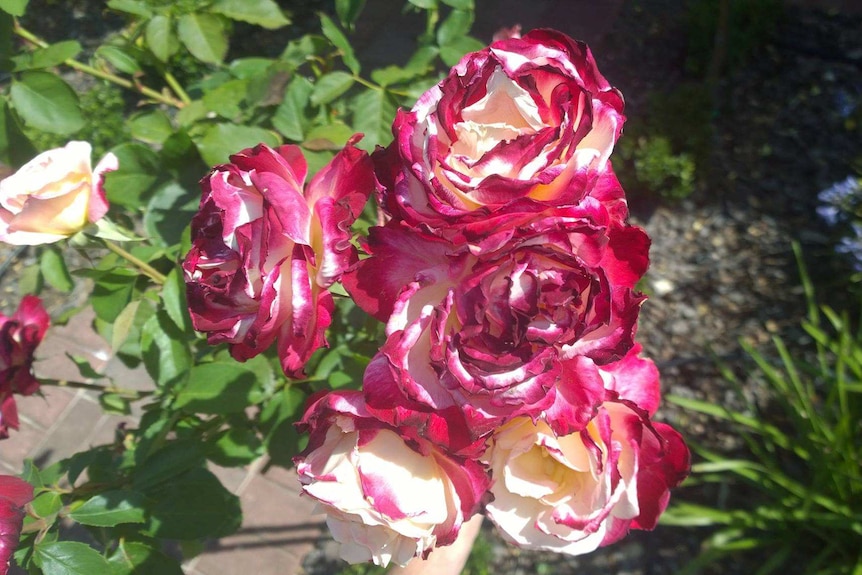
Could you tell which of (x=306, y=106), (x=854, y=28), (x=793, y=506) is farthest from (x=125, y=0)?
(x=854, y=28)

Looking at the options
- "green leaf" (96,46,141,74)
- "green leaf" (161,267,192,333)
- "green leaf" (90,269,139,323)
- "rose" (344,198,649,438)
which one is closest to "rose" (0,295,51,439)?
"green leaf" (90,269,139,323)

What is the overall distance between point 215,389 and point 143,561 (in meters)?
0.20

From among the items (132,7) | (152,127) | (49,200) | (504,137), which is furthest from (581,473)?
(132,7)

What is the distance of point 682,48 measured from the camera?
3.17 metres

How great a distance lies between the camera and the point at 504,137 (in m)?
0.46

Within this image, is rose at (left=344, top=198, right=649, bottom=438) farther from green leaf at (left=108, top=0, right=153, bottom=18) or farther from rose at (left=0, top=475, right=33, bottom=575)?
green leaf at (left=108, top=0, right=153, bottom=18)

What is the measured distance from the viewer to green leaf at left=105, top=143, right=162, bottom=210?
86 cm

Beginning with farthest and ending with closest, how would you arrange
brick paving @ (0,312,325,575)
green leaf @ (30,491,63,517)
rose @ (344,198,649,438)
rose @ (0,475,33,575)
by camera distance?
brick paving @ (0,312,325,575)
green leaf @ (30,491,63,517)
rose @ (0,475,33,575)
rose @ (344,198,649,438)

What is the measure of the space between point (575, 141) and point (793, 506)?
62.4 inches

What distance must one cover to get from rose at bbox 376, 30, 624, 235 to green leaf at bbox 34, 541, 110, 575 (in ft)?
1.58

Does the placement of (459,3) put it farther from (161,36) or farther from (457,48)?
(161,36)

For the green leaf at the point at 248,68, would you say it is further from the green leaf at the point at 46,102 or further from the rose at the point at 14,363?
the rose at the point at 14,363

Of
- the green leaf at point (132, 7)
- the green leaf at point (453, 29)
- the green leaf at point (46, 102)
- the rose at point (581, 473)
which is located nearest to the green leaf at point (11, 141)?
the green leaf at point (46, 102)

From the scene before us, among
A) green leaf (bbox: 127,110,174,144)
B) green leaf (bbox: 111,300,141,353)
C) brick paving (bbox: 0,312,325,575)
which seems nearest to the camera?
green leaf (bbox: 111,300,141,353)
